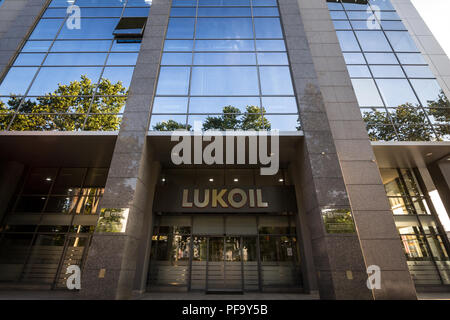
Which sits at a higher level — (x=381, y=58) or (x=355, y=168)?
(x=381, y=58)

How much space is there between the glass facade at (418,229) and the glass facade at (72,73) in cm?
1629

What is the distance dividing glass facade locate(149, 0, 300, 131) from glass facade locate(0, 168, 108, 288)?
680 centimetres

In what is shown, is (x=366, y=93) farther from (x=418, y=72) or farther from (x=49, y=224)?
(x=49, y=224)

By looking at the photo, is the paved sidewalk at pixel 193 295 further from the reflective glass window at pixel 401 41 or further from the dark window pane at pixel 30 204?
the reflective glass window at pixel 401 41

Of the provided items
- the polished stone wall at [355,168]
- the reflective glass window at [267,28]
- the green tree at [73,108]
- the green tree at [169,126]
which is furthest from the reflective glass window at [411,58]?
the green tree at [73,108]

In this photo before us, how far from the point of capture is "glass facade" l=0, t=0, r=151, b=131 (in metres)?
11.0

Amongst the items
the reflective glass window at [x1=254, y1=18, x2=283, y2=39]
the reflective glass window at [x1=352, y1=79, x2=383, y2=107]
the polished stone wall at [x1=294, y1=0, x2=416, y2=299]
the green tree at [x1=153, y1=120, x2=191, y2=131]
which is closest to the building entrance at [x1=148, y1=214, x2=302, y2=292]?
the polished stone wall at [x1=294, y1=0, x2=416, y2=299]

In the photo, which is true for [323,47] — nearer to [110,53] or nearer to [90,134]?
[110,53]

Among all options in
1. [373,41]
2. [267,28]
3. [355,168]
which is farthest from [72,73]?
[373,41]

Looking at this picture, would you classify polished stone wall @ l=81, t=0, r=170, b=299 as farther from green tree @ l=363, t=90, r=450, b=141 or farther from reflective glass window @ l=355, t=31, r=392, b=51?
reflective glass window @ l=355, t=31, r=392, b=51

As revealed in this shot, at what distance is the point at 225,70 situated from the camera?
497 inches

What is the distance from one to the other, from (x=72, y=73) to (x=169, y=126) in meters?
6.98
